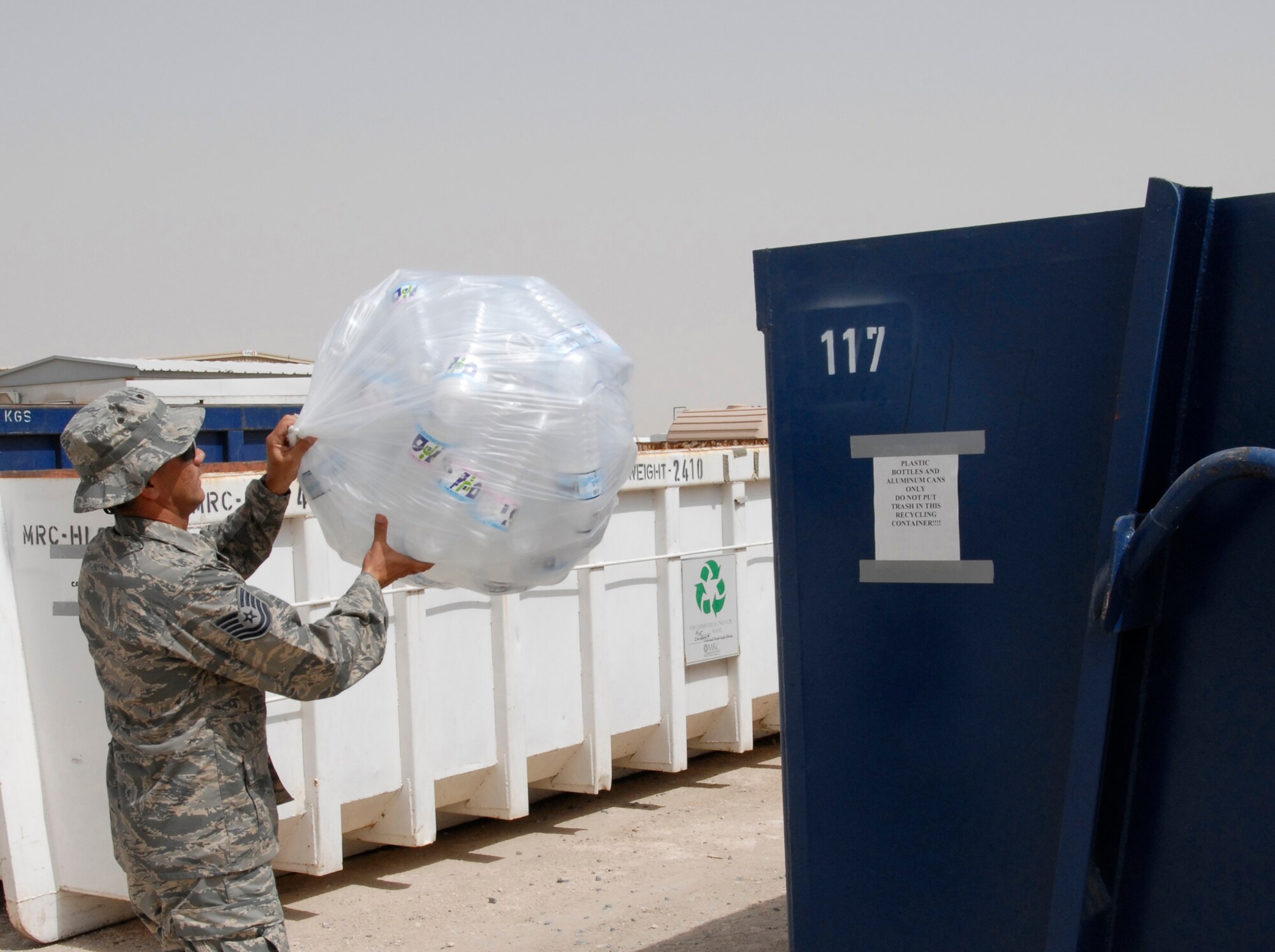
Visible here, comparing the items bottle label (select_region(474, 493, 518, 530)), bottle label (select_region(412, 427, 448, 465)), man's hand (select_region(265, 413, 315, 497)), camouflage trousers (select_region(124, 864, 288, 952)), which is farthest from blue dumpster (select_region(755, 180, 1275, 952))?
camouflage trousers (select_region(124, 864, 288, 952))

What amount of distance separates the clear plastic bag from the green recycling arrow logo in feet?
12.7

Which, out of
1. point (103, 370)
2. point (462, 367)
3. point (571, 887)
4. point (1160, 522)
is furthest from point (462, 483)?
point (103, 370)

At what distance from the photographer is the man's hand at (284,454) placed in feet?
9.23

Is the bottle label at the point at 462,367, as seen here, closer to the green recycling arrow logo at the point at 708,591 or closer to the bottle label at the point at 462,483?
the bottle label at the point at 462,483

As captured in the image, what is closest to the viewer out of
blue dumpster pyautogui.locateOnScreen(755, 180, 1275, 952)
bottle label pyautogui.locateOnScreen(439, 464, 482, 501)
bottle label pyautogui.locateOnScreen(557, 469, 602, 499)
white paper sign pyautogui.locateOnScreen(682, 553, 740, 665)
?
blue dumpster pyautogui.locateOnScreen(755, 180, 1275, 952)

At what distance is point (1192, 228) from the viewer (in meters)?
2.09

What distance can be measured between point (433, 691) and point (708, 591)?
6.02ft

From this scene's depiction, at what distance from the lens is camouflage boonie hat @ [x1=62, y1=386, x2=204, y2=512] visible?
271 cm

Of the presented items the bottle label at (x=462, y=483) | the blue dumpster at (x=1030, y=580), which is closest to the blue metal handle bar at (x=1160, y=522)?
the blue dumpster at (x=1030, y=580)

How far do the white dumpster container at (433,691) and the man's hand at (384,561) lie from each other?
2098mm

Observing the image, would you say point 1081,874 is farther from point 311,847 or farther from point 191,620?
point 311,847

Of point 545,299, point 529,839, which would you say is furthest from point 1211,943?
point 529,839

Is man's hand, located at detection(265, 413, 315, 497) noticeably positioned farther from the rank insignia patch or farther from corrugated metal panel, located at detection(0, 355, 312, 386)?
corrugated metal panel, located at detection(0, 355, 312, 386)

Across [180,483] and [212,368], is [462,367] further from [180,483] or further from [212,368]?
[212,368]
